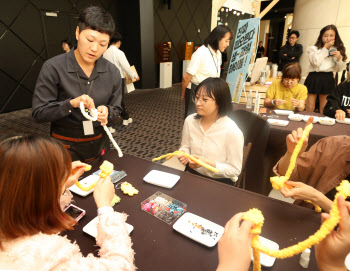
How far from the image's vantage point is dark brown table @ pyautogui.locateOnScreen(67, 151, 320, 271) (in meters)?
0.92

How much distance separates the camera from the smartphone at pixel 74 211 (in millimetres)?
1142

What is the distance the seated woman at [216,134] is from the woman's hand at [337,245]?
3.40 feet

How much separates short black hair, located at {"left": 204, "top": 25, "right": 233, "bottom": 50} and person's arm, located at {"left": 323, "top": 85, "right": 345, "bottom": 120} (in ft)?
4.87

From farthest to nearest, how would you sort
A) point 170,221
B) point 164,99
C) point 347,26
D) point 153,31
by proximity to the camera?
point 153,31, point 164,99, point 347,26, point 170,221

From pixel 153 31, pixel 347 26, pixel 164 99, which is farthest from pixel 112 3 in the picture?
pixel 347 26

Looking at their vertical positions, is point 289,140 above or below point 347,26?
below

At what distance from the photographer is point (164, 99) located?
7.16 metres

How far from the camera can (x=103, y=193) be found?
1.01 meters

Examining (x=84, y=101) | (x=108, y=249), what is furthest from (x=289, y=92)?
(x=108, y=249)

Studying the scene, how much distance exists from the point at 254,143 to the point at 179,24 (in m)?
8.02

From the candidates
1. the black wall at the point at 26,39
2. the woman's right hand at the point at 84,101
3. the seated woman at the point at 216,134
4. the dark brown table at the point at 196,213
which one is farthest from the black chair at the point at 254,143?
the black wall at the point at 26,39

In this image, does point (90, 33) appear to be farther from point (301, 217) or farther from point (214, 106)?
point (301, 217)

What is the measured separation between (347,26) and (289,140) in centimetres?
591

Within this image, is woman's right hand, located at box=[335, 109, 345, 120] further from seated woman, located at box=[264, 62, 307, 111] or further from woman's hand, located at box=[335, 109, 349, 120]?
seated woman, located at box=[264, 62, 307, 111]
